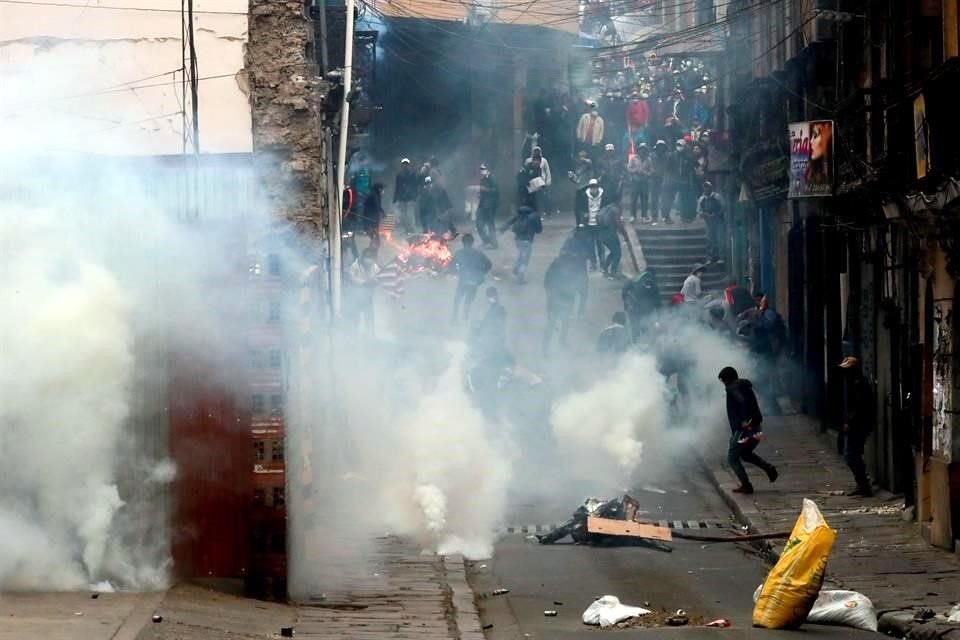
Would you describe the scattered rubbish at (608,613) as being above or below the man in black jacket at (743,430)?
below

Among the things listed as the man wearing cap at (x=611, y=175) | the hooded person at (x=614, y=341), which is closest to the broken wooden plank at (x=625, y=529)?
the hooded person at (x=614, y=341)

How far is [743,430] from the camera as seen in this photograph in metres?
18.2

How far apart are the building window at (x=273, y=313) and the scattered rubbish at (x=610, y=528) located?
464cm

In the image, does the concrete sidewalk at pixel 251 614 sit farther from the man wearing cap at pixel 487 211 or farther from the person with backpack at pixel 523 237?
the man wearing cap at pixel 487 211

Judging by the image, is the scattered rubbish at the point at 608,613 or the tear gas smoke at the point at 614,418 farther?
the tear gas smoke at the point at 614,418

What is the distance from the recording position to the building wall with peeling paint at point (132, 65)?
60.4 ft

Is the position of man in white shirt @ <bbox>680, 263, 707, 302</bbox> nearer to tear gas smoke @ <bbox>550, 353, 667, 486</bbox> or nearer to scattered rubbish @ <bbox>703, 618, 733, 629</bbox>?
tear gas smoke @ <bbox>550, 353, 667, 486</bbox>

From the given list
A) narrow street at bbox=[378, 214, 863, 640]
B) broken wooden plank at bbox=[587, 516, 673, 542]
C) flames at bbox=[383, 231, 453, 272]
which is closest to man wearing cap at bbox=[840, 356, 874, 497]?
narrow street at bbox=[378, 214, 863, 640]

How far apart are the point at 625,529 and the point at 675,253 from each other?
16.1 metres

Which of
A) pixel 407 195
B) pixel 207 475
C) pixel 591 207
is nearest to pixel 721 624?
pixel 207 475

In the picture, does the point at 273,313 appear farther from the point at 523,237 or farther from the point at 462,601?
the point at 523,237

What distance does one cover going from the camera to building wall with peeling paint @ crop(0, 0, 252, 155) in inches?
725

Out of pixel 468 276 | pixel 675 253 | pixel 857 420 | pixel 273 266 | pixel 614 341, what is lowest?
pixel 857 420

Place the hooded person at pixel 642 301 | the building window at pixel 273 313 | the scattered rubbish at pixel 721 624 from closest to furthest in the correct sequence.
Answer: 1. the scattered rubbish at pixel 721 624
2. the building window at pixel 273 313
3. the hooded person at pixel 642 301
